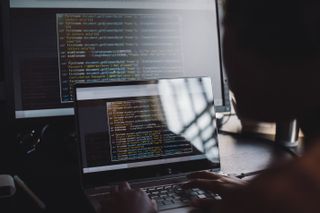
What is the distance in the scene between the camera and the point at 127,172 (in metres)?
1.01

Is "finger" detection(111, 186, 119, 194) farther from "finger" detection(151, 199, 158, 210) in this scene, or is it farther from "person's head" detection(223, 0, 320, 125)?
"person's head" detection(223, 0, 320, 125)

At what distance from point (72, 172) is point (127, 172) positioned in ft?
0.58

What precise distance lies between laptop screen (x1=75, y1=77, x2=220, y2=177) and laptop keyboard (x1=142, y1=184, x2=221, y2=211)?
3.5 inches

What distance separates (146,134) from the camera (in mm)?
1048

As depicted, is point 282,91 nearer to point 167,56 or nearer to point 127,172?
point 127,172

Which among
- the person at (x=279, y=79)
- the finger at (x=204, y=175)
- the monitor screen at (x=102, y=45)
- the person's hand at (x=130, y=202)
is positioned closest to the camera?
the person at (x=279, y=79)

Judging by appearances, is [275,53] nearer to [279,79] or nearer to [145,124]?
[279,79]

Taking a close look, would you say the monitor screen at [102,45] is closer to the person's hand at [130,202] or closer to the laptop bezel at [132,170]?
the laptop bezel at [132,170]

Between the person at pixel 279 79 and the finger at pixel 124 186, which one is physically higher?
the person at pixel 279 79

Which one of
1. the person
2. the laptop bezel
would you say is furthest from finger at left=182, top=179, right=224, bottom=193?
the person

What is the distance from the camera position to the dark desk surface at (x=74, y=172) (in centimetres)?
92

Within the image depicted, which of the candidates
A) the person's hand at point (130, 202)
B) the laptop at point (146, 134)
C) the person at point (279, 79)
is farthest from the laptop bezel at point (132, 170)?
the person at point (279, 79)

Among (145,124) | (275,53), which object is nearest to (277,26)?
(275,53)

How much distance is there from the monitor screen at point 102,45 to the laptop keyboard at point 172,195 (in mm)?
329
